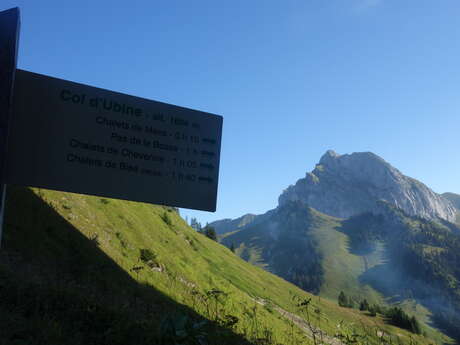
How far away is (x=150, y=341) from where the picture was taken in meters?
5.21

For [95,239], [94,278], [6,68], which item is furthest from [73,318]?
[95,239]

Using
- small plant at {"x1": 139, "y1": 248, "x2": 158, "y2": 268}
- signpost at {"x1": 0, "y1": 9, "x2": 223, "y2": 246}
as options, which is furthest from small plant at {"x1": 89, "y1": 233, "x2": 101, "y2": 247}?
signpost at {"x1": 0, "y1": 9, "x2": 223, "y2": 246}

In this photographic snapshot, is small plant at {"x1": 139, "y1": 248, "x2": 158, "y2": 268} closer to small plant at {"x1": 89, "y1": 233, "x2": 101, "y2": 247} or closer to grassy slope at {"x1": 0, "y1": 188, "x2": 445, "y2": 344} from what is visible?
grassy slope at {"x1": 0, "y1": 188, "x2": 445, "y2": 344}

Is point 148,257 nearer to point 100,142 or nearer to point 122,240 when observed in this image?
point 122,240

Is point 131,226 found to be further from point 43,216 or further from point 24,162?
point 24,162

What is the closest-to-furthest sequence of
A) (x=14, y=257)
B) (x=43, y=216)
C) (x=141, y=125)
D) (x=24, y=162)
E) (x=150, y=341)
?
(x=150, y=341)
(x=24, y=162)
(x=141, y=125)
(x=14, y=257)
(x=43, y=216)

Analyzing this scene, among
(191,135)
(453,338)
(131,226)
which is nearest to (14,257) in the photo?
(191,135)

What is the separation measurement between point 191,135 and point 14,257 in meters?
7.62

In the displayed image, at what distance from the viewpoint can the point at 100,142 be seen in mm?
5973

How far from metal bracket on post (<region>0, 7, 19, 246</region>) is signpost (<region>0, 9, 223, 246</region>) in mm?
14

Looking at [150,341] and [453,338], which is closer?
[150,341]

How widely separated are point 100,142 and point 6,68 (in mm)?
1778

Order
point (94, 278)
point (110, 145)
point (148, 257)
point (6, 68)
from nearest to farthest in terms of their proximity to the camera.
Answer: point (6, 68) < point (110, 145) < point (94, 278) < point (148, 257)

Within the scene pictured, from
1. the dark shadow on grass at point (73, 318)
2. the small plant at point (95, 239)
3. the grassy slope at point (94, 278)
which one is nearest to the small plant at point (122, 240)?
the grassy slope at point (94, 278)
